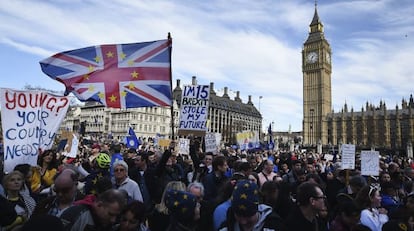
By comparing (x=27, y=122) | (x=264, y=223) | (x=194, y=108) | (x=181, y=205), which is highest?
(x=194, y=108)

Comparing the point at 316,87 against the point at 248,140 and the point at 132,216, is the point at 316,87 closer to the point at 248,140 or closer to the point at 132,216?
the point at 248,140

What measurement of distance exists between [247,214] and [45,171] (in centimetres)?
531

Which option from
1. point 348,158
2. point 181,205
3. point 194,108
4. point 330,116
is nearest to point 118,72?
point 194,108

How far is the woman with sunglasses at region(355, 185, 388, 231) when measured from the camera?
4.02 m

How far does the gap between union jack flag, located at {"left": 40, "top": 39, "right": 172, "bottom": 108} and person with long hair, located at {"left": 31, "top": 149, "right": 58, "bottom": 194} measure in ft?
4.92

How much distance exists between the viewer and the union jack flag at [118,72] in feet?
23.2

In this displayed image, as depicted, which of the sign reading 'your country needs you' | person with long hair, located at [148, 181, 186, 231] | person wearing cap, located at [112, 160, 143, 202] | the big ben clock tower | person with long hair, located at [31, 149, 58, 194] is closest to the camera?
person with long hair, located at [148, 181, 186, 231]

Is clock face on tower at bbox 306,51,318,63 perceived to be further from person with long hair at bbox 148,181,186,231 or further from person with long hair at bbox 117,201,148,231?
person with long hair at bbox 117,201,148,231

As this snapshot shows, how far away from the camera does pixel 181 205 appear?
3072mm

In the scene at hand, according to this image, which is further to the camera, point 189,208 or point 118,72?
point 118,72

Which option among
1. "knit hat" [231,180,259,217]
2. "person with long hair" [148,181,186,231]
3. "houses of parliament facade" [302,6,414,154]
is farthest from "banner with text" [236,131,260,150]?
"houses of parliament facade" [302,6,414,154]

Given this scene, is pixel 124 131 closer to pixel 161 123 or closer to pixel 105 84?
pixel 161 123

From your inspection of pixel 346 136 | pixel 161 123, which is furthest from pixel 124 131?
pixel 346 136

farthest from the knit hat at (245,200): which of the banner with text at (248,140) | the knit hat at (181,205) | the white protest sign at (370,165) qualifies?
the banner with text at (248,140)
